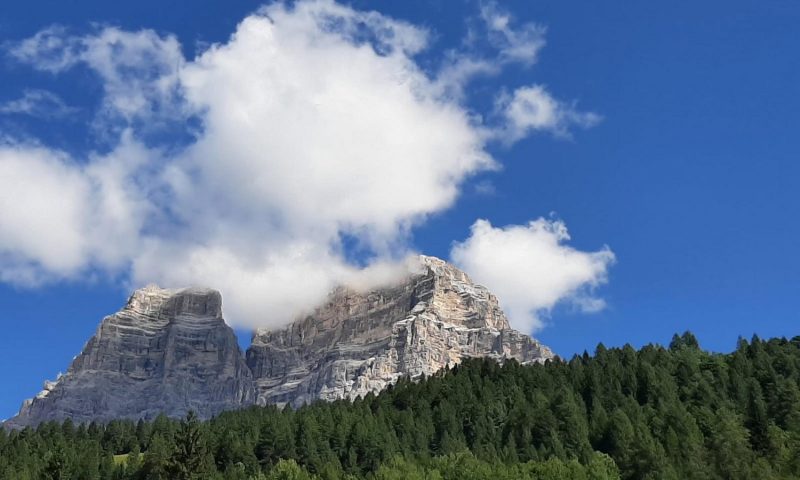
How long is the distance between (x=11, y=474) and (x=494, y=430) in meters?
99.0

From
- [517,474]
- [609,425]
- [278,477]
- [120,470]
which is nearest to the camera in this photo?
[517,474]

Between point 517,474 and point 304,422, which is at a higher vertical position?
point 304,422

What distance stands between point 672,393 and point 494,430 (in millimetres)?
40069

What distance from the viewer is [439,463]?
490 ft

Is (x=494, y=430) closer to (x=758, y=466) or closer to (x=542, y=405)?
(x=542, y=405)

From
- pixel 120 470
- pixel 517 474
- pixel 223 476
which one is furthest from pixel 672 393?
pixel 120 470

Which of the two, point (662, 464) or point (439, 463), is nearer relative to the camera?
point (662, 464)

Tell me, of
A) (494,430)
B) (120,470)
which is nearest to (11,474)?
(120,470)

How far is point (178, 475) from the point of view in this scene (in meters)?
154

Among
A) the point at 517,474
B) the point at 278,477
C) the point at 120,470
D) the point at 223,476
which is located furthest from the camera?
the point at 120,470

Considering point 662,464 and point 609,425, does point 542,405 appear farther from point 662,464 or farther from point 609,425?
point 662,464

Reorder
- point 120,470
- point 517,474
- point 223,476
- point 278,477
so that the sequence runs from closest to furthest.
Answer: point 517,474
point 278,477
point 223,476
point 120,470

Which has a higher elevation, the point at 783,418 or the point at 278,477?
the point at 783,418

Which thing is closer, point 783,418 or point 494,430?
point 783,418
